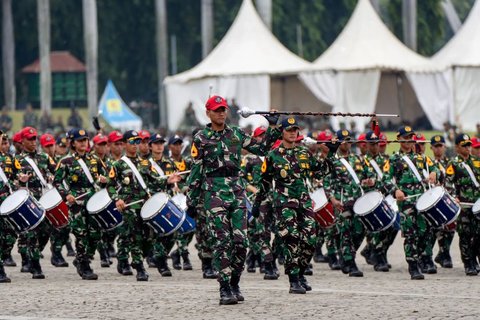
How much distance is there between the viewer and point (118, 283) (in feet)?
60.0

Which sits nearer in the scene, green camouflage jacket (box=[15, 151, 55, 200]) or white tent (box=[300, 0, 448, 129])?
green camouflage jacket (box=[15, 151, 55, 200])

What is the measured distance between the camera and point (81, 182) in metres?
20.1

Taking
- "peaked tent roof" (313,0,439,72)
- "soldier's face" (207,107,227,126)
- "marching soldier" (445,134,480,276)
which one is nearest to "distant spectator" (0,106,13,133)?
"peaked tent roof" (313,0,439,72)

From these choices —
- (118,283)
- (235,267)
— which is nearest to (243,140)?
(235,267)

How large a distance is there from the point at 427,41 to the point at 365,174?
136 ft

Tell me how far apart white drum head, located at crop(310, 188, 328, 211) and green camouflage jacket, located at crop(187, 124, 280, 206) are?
471 centimetres

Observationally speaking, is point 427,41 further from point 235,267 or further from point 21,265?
point 235,267

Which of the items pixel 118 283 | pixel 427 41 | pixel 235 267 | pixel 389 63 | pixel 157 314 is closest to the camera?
pixel 157 314

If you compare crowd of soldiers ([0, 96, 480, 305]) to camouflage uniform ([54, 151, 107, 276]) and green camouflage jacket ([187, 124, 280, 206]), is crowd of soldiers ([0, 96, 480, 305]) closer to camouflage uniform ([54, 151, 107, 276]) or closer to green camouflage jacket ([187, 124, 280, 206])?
camouflage uniform ([54, 151, 107, 276])

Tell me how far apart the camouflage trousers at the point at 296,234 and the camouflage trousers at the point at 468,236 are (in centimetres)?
380

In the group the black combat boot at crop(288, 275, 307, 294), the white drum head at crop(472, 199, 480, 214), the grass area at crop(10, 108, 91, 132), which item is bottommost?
the black combat boot at crop(288, 275, 307, 294)

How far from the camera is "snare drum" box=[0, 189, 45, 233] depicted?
1855cm

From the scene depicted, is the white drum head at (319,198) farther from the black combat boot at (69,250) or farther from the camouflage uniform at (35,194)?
the black combat boot at (69,250)

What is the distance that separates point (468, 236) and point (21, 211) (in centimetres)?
552
